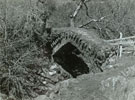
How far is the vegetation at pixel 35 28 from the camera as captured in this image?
10.3 meters

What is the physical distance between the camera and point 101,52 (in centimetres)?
970

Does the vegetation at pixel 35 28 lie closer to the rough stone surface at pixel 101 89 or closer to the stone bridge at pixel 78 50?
the stone bridge at pixel 78 50

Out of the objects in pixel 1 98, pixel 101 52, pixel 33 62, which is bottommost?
pixel 1 98

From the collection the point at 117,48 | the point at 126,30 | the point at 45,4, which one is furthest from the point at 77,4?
the point at 117,48

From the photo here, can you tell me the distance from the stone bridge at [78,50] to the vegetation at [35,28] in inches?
32.6

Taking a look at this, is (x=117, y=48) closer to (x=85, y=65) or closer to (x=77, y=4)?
(x=85, y=65)

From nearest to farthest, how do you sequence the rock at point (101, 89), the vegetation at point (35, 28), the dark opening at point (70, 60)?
the rock at point (101, 89) < the vegetation at point (35, 28) < the dark opening at point (70, 60)

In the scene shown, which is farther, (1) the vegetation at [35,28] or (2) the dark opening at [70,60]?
(2) the dark opening at [70,60]

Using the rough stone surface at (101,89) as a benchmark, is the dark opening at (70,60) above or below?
below

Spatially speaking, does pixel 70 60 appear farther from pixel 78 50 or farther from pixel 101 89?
pixel 101 89

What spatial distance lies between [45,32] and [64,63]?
1.94 meters

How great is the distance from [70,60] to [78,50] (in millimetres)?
1592

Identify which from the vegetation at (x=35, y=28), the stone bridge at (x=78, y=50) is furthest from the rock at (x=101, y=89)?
the vegetation at (x=35, y=28)

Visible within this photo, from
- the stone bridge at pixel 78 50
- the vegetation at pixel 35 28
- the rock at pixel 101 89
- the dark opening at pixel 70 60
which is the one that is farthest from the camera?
the dark opening at pixel 70 60
